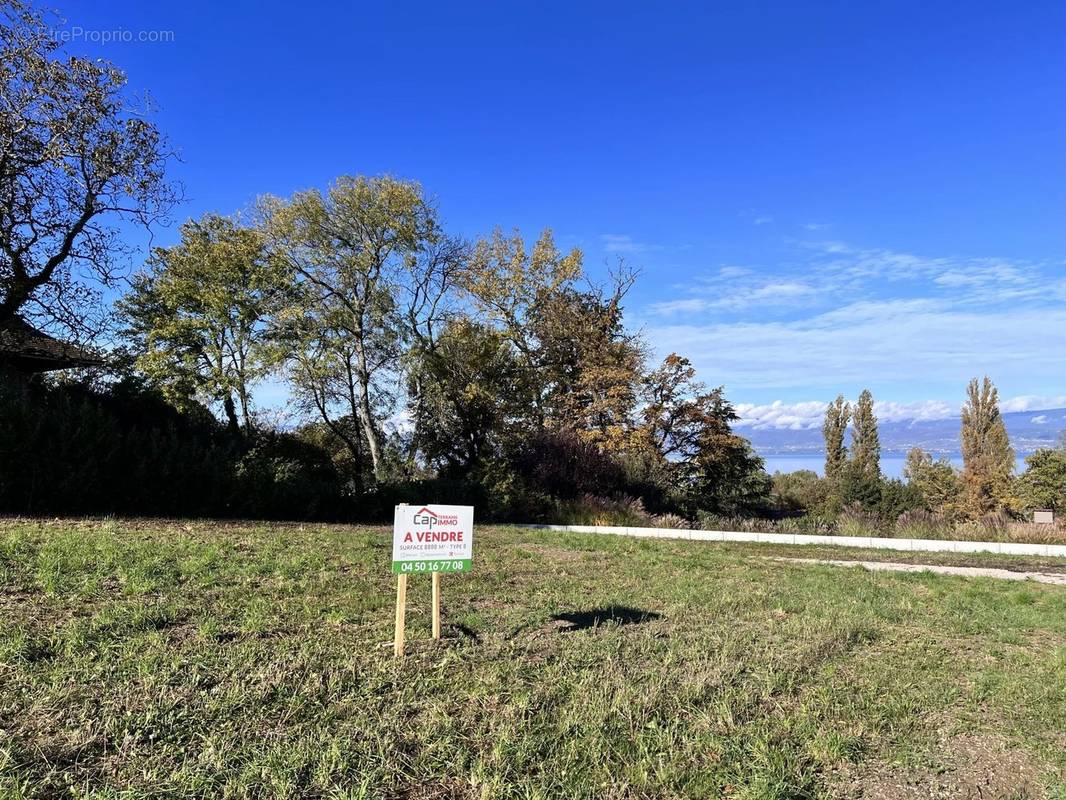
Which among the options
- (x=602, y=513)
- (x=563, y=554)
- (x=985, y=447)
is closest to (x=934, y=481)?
(x=985, y=447)

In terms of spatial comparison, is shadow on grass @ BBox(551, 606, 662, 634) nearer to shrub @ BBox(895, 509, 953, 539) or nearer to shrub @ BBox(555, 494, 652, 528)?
shrub @ BBox(555, 494, 652, 528)

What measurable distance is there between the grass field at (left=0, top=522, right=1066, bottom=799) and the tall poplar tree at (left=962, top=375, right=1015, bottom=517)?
34532 millimetres

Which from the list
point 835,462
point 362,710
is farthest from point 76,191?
point 835,462

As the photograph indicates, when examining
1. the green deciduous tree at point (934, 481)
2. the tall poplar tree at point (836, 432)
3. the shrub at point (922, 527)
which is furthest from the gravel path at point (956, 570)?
the tall poplar tree at point (836, 432)

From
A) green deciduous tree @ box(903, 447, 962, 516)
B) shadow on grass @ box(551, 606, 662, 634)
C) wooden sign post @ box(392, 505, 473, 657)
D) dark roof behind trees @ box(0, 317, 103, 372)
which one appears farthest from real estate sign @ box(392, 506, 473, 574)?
green deciduous tree @ box(903, 447, 962, 516)

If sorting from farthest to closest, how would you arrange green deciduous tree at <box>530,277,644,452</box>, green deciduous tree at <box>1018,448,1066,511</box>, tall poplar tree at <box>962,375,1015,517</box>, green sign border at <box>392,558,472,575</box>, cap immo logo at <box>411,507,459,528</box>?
tall poplar tree at <box>962,375,1015,517</box> < green deciduous tree at <box>1018,448,1066,511</box> < green deciduous tree at <box>530,277,644,452</box> < cap immo logo at <box>411,507,459,528</box> < green sign border at <box>392,558,472,575</box>

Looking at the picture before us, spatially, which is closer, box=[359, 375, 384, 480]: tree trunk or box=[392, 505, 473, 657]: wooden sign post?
box=[392, 505, 473, 657]: wooden sign post

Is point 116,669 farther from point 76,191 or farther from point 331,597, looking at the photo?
point 76,191

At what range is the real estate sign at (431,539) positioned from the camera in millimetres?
4461

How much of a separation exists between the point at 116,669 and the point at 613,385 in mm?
21402

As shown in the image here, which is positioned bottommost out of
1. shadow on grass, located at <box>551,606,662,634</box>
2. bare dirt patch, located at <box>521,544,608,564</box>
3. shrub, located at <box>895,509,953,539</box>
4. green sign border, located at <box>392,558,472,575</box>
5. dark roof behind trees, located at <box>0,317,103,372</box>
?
shadow on grass, located at <box>551,606,662,634</box>

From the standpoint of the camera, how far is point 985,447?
42.6m

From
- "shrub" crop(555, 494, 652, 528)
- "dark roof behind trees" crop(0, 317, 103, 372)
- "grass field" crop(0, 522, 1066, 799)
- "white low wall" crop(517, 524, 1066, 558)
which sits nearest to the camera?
"grass field" crop(0, 522, 1066, 799)

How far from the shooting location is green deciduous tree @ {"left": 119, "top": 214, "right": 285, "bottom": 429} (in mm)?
25188
